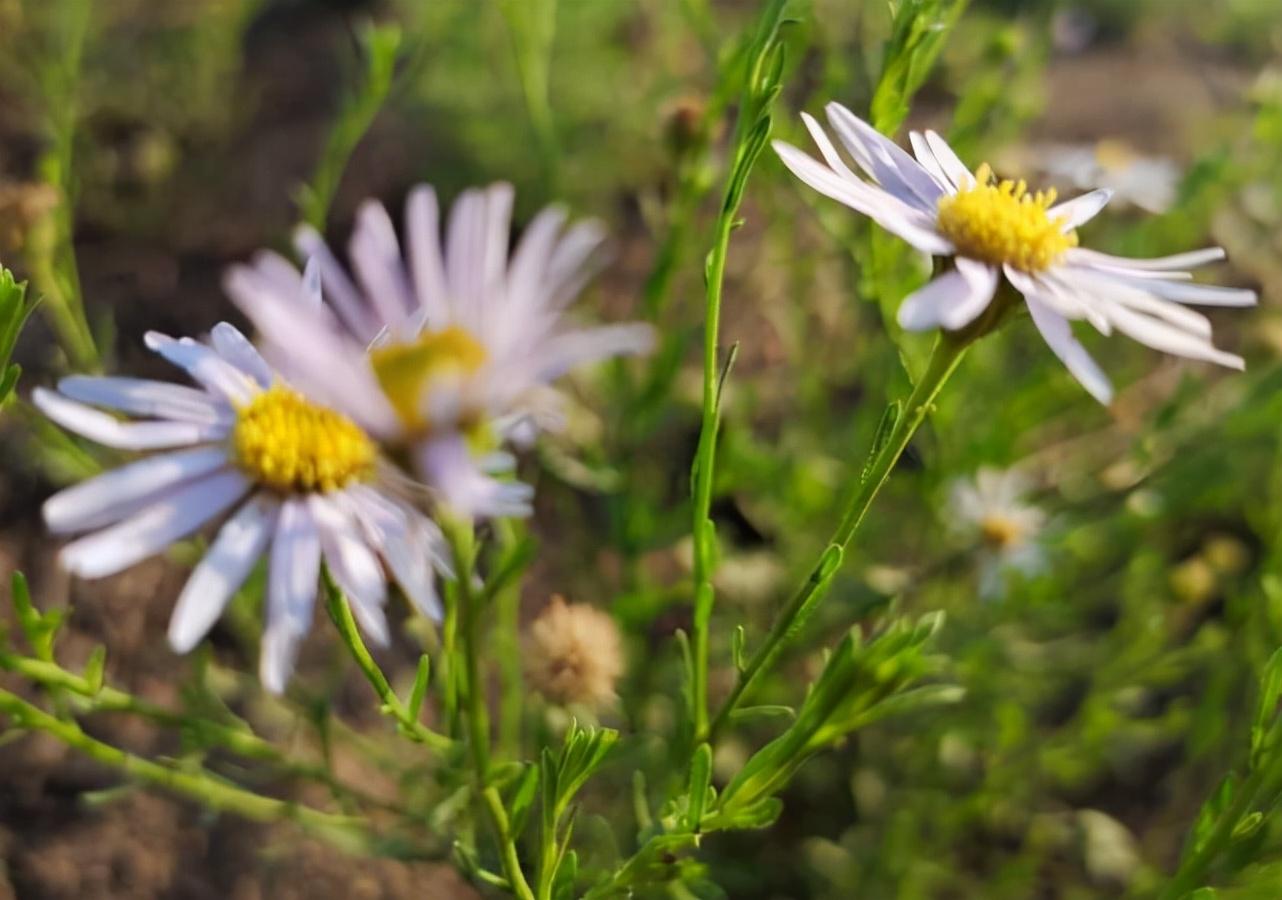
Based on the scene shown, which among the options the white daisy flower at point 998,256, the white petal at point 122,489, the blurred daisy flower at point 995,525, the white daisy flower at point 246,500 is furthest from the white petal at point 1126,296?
the blurred daisy flower at point 995,525

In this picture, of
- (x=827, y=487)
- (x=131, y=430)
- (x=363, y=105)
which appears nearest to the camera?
(x=131, y=430)

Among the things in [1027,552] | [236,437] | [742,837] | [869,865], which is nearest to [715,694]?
[742,837]

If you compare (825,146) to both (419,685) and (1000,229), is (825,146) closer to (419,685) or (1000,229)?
(1000,229)

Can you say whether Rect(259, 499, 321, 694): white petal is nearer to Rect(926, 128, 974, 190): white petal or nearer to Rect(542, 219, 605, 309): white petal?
Rect(542, 219, 605, 309): white petal

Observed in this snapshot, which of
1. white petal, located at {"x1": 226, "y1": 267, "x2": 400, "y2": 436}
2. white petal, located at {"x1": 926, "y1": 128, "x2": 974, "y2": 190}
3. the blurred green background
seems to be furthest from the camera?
the blurred green background

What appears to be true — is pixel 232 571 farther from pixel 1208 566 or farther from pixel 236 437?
pixel 1208 566

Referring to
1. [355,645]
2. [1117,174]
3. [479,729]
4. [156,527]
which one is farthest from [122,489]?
[1117,174]

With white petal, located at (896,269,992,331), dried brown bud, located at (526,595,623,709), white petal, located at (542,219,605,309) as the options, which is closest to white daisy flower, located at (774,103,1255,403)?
white petal, located at (896,269,992,331)
